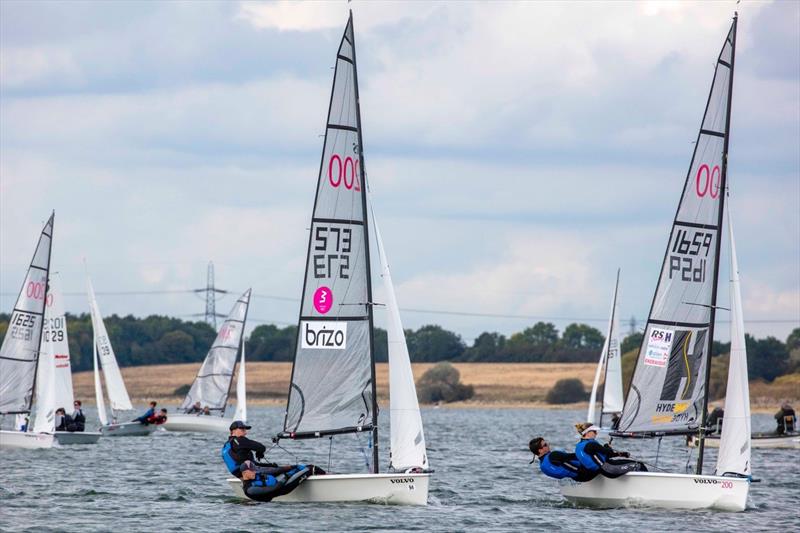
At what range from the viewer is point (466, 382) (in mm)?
123500

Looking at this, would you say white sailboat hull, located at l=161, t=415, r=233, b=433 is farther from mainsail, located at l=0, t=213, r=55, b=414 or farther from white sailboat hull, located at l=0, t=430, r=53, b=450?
white sailboat hull, located at l=0, t=430, r=53, b=450

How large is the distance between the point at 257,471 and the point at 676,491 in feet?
22.9

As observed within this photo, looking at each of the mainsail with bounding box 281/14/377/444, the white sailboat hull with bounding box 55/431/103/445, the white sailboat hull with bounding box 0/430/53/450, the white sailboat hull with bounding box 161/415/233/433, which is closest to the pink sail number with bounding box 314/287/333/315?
the mainsail with bounding box 281/14/377/444

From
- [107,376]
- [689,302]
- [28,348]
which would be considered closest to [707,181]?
[689,302]

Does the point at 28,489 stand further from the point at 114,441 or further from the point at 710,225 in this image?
the point at 114,441

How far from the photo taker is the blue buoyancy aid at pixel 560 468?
Result: 986 inches

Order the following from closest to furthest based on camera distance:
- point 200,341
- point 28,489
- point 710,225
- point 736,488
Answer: point 736,488 → point 710,225 → point 28,489 → point 200,341

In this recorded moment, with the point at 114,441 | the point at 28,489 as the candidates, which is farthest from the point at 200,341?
the point at 28,489

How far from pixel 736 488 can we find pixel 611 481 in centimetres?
210

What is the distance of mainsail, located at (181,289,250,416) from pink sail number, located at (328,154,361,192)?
1363 inches

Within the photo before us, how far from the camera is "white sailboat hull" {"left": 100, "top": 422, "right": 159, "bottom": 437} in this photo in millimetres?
52312

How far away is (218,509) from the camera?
2503 centimetres

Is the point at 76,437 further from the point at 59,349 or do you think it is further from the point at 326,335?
the point at 326,335

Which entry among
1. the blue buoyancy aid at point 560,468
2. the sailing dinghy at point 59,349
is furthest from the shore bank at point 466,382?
the blue buoyancy aid at point 560,468
